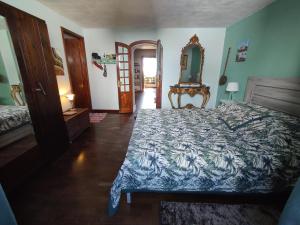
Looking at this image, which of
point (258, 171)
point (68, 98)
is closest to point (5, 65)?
point (68, 98)

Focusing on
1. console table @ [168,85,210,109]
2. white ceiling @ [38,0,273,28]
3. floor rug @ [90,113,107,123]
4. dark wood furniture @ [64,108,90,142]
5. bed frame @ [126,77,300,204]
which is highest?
white ceiling @ [38,0,273,28]

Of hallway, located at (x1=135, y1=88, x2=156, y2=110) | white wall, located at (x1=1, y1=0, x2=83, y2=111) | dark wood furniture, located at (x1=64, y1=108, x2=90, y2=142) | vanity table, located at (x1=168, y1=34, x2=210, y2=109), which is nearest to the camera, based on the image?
white wall, located at (x1=1, y1=0, x2=83, y2=111)

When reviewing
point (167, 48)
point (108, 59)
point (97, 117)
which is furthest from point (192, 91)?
point (97, 117)

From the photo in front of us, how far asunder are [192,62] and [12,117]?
13.0ft

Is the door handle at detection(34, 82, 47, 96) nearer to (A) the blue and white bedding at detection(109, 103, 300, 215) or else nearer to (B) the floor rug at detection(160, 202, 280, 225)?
(A) the blue and white bedding at detection(109, 103, 300, 215)

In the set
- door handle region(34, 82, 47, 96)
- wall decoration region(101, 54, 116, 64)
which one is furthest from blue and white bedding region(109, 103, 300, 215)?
wall decoration region(101, 54, 116, 64)

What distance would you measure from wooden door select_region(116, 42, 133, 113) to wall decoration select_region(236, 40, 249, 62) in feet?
8.88

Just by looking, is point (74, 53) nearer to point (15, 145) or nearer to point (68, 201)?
point (15, 145)

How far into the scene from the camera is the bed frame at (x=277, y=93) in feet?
5.59

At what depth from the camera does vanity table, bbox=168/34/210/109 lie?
3814mm

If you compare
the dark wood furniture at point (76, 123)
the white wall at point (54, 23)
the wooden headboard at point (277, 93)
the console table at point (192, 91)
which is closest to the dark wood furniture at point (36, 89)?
the dark wood furniture at point (76, 123)

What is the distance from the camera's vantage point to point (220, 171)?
125cm

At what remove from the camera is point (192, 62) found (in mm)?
Result: 3920

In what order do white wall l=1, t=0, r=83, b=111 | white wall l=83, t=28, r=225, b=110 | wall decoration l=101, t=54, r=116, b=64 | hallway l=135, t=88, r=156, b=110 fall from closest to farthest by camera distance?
white wall l=1, t=0, r=83, b=111 → white wall l=83, t=28, r=225, b=110 → wall decoration l=101, t=54, r=116, b=64 → hallway l=135, t=88, r=156, b=110
